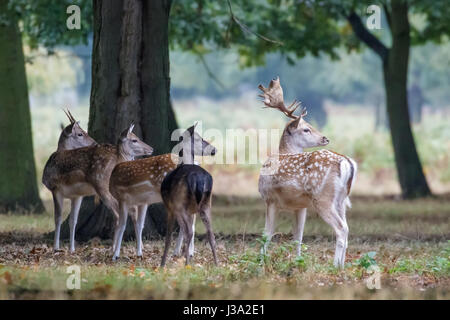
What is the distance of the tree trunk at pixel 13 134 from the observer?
1583 cm

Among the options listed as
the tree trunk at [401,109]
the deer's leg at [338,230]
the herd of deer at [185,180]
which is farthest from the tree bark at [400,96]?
the deer's leg at [338,230]

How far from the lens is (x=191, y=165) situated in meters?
8.68

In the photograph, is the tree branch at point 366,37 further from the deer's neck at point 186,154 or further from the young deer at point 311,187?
the deer's neck at point 186,154

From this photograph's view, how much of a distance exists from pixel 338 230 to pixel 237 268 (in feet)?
4.21

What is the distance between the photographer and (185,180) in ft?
28.1

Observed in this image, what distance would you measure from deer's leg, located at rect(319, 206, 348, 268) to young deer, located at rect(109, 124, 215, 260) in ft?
4.79

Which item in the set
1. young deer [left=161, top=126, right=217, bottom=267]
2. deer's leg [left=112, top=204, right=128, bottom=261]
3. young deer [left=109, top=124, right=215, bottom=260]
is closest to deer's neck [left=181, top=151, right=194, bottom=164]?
young deer [left=109, top=124, right=215, bottom=260]

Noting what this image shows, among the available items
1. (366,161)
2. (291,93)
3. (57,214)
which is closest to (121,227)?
(57,214)

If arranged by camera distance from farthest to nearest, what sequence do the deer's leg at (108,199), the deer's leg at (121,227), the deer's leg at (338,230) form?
the deer's leg at (108,199)
the deer's leg at (121,227)
the deer's leg at (338,230)

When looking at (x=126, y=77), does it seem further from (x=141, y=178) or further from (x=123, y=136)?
(x=141, y=178)

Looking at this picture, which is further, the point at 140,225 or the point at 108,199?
the point at 108,199

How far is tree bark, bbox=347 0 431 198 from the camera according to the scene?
20.2 m
